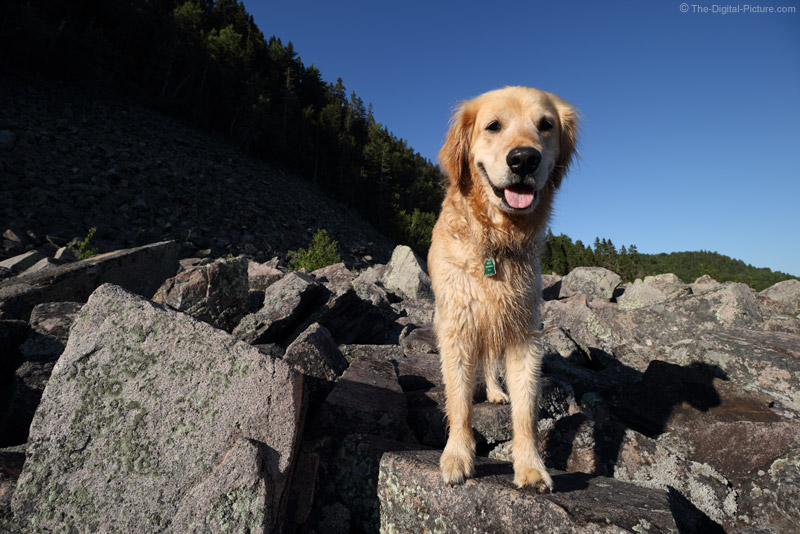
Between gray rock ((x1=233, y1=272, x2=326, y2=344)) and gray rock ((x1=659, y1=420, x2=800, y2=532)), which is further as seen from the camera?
gray rock ((x1=233, y1=272, x2=326, y2=344))

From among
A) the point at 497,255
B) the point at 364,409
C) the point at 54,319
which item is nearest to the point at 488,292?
the point at 497,255

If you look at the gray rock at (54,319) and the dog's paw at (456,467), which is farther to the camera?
the gray rock at (54,319)

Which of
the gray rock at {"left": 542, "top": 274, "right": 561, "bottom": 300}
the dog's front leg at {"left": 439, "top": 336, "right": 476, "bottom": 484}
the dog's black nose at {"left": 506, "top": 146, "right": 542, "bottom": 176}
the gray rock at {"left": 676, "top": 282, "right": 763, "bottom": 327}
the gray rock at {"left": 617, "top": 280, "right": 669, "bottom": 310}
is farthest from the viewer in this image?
the gray rock at {"left": 542, "top": 274, "right": 561, "bottom": 300}

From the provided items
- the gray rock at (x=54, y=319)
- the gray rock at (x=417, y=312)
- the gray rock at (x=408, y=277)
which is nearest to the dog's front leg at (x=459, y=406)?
the gray rock at (x=54, y=319)

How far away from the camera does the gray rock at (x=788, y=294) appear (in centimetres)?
1098

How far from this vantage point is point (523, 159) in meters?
2.66

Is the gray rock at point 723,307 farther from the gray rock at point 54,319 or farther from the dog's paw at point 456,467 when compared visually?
the gray rock at point 54,319

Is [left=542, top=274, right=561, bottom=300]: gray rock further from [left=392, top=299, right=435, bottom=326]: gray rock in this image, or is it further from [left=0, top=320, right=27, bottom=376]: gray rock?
[left=0, top=320, right=27, bottom=376]: gray rock

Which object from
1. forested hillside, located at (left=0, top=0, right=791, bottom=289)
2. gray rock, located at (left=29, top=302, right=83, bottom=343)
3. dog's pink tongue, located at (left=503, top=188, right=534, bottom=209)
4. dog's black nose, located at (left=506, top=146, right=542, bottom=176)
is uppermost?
forested hillside, located at (left=0, top=0, right=791, bottom=289)

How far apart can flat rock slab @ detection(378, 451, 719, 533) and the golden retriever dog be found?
0.42m

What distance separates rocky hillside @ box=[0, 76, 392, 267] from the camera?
15.1 m

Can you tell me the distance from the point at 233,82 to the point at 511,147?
45.6 m

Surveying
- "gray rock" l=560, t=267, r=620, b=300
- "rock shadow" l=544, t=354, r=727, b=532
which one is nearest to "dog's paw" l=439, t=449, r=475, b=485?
"rock shadow" l=544, t=354, r=727, b=532

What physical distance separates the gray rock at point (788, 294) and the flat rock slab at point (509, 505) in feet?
41.3
